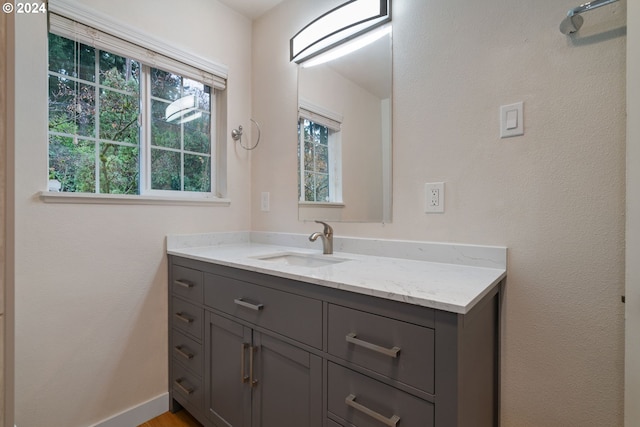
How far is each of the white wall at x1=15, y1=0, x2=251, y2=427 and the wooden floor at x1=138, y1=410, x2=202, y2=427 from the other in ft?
0.45

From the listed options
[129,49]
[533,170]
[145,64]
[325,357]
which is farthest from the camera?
[145,64]

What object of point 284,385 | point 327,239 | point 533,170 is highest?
point 533,170

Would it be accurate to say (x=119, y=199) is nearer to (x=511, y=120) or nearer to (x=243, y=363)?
(x=243, y=363)

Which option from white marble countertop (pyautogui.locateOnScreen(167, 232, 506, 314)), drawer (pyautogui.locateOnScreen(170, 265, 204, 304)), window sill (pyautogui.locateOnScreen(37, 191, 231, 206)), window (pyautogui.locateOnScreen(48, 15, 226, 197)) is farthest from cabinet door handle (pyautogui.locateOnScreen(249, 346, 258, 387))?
window (pyautogui.locateOnScreen(48, 15, 226, 197))

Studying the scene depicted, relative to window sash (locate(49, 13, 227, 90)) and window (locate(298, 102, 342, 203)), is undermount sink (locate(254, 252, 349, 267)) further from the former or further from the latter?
window sash (locate(49, 13, 227, 90))

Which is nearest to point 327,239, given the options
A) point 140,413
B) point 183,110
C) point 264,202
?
point 264,202

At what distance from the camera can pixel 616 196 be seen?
38.9 inches

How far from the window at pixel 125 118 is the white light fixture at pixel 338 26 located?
0.58 metres

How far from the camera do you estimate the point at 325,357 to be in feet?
3.36

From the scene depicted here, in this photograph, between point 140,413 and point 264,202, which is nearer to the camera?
point 140,413

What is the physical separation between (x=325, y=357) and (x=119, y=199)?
1.29 meters

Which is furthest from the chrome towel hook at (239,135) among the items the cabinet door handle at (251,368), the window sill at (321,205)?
the cabinet door handle at (251,368)

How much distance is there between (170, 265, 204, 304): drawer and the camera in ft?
5.13

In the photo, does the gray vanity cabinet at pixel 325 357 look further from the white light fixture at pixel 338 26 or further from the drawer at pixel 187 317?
the white light fixture at pixel 338 26
